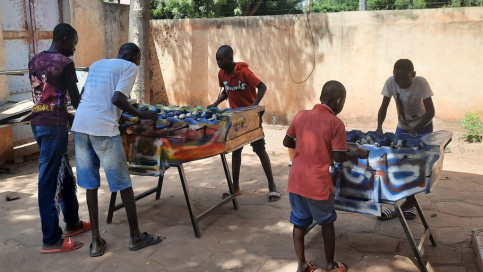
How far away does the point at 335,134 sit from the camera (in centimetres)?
309

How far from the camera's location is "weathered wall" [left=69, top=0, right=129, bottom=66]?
8602 millimetres

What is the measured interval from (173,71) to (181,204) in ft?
19.0

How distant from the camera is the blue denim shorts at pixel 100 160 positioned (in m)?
3.71

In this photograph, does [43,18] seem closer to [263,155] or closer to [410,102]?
[263,155]

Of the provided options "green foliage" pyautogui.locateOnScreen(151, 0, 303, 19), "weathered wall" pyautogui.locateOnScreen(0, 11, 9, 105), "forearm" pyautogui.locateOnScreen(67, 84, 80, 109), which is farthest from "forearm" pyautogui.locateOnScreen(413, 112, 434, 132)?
"green foliage" pyautogui.locateOnScreen(151, 0, 303, 19)

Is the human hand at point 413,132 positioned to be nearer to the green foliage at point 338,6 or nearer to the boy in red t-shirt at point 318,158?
the boy in red t-shirt at point 318,158

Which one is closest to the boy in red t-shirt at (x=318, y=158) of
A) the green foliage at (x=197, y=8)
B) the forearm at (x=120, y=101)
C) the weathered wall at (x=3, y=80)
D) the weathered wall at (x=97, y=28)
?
the forearm at (x=120, y=101)

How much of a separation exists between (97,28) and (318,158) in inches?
Result: 283

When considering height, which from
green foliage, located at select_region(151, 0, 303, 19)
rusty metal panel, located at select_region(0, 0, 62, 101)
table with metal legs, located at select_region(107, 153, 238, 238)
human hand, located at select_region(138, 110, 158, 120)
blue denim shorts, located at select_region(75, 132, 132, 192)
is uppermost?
green foliage, located at select_region(151, 0, 303, 19)

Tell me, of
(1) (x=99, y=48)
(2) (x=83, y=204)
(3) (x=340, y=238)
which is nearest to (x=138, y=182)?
(2) (x=83, y=204)

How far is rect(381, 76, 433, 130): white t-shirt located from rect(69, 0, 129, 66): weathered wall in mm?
6118

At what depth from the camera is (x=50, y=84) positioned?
3.75m

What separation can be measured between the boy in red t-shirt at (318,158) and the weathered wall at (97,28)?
651cm

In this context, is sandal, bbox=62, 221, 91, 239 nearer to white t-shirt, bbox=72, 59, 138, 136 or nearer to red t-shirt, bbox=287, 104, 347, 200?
white t-shirt, bbox=72, 59, 138, 136
